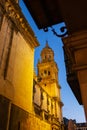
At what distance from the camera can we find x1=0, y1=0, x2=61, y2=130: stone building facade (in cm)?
854

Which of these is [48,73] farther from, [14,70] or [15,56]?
[14,70]

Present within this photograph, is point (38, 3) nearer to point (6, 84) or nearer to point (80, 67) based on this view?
point (80, 67)

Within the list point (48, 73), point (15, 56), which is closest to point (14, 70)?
point (15, 56)

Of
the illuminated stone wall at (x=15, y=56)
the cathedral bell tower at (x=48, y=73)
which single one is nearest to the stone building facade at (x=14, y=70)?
the illuminated stone wall at (x=15, y=56)

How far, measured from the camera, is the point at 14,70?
33.8 feet

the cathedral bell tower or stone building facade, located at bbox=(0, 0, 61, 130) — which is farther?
the cathedral bell tower

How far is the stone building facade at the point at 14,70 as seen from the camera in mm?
8539

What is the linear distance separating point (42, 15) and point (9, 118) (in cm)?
659

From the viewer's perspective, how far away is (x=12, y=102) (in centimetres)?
902

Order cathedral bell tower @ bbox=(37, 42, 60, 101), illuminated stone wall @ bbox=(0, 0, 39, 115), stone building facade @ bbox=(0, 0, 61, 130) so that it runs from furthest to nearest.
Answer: cathedral bell tower @ bbox=(37, 42, 60, 101) → illuminated stone wall @ bbox=(0, 0, 39, 115) → stone building facade @ bbox=(0, 0, 61, 130)

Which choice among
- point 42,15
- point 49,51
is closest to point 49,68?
point 49,51

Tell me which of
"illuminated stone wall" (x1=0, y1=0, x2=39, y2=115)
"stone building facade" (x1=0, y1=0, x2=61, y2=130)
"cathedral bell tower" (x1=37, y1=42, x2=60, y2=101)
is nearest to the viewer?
"stone building facade" (x1=0, y1=0, x2=61, y2=130)

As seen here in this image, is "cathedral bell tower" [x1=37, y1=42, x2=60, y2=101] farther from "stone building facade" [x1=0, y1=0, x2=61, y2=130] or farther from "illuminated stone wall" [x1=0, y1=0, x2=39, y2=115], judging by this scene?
"stone building facade" [x1=0, y1=0, x2=61, y2=130]

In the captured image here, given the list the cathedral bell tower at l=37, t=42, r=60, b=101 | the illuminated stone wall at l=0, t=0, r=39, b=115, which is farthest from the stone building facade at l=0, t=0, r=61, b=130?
the cathedral bell tower at l=37, t=42, r=60, b=101
